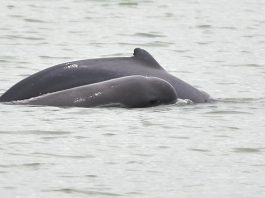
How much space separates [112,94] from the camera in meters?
14.6

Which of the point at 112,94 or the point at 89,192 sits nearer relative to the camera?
the point at 89,192

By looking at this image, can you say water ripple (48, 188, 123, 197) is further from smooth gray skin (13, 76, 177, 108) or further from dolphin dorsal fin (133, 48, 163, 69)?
dolphin dorsal fin (133, 48, 163, 69)

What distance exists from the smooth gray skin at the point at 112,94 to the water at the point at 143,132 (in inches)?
3.9

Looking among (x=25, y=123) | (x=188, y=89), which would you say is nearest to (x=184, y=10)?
(x=188, y=89)

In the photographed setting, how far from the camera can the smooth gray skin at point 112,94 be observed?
47.7ft

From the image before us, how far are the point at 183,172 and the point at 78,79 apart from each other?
3213 mm

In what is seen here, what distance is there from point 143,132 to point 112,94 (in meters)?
0.94

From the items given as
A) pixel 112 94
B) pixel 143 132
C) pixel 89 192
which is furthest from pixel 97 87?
pixel 89 192

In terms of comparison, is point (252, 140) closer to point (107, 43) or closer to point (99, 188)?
point (99, 188)

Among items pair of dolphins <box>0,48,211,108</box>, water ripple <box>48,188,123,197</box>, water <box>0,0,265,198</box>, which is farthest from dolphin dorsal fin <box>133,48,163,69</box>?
water ripple <box>48,188,123,197</box>

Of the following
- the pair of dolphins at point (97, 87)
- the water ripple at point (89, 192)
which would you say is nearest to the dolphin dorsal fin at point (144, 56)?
the pair of dolphins at point (97, 87)

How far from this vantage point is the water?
37.6ft

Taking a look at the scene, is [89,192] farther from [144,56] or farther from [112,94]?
[144,56]

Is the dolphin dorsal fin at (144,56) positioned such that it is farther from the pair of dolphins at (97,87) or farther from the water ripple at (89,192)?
the water ripple at (89,192)
